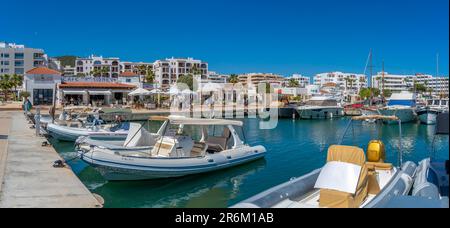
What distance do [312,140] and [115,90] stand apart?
1622 inches

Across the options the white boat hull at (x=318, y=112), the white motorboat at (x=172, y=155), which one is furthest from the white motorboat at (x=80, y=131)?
the white boat hull at (x=318, y=112)

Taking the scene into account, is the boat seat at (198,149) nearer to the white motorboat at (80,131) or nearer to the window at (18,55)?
the white motorboat at (80,131)

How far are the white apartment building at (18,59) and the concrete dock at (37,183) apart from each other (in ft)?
359

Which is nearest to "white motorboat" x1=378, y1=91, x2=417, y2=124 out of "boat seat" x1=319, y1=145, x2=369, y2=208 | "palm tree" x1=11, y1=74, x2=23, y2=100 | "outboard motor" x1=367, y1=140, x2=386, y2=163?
"outboard motor" x1=367, y1=140, x2=386, y2=163

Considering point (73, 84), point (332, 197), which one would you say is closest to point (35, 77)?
point (73, 84)

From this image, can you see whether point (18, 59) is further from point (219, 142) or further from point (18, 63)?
point (219, 142)

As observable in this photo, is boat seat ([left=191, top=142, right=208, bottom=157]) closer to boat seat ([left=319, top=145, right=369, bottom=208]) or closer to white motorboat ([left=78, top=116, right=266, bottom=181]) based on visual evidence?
white motorboat ([left=78, top=116, right=266, bottom=181])

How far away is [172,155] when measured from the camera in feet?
55.5

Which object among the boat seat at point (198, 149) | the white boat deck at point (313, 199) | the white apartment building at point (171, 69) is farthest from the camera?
the white apartment building at point (171, 69)

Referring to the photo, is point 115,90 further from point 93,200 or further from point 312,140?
point 93,200

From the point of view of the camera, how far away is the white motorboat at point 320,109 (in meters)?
59.1
